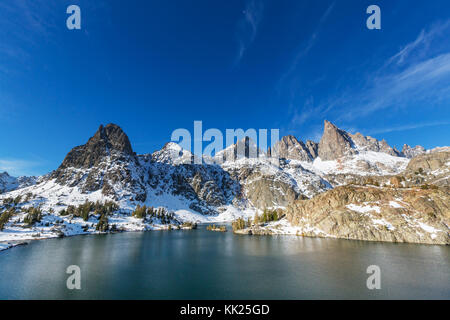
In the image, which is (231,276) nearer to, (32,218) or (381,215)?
(381,215)

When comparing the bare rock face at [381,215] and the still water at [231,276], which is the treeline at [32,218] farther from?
the bare rock face at [381,215]

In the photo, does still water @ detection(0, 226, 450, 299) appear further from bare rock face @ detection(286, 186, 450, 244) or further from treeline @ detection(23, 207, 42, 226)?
treeline @ detection(23, 207, 42, 226)

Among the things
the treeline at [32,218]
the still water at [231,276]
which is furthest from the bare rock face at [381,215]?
the treeline at [32,218]

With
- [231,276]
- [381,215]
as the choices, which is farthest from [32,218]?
[381,215]

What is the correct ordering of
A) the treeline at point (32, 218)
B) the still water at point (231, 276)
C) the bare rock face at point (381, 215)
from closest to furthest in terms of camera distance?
the still water at point (231, 276) < the bare rock face at point (381, 215) < the treeline at point (32, 218)

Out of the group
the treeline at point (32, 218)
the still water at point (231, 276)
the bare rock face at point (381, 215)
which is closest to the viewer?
the still water at point (231, 276)

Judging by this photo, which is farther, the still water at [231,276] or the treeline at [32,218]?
the treeline at [32,218]

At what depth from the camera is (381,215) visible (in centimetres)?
9750

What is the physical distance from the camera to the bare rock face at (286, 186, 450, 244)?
85375 mm

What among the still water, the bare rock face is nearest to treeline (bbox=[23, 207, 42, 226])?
the still water

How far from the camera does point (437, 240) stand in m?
Result: 80.1

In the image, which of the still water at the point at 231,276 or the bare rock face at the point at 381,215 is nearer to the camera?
the still water at the point at 231,276

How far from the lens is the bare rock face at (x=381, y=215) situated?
85.4m
